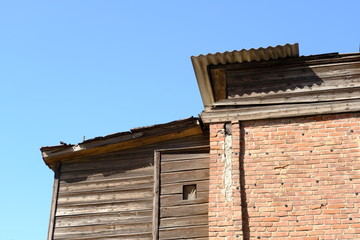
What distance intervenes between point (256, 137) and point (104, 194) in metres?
3.08

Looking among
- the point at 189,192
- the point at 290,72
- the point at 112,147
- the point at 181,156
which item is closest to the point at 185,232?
the point at 189,192

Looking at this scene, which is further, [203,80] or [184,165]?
[203,80]

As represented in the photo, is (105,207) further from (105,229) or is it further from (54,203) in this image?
(54,203)

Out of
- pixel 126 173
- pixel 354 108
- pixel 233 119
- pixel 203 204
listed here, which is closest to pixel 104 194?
pixel 126 173

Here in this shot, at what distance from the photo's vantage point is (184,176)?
363 inches

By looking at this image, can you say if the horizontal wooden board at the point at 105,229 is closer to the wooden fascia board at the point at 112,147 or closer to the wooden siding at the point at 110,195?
the wooden siding at the point at 110,195

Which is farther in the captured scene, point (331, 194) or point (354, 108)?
point (354, 108)

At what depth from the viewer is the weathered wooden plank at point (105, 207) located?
9.19m

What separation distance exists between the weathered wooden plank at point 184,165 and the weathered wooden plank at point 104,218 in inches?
35.0

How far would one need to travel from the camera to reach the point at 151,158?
31.4 feet

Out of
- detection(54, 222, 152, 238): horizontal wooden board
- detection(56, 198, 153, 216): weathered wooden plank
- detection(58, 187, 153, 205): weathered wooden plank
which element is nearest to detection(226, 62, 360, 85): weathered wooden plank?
detection(58, 187, 153, 205): weathered wooden plank

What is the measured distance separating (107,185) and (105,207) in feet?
1.44

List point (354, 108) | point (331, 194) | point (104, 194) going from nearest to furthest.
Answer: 1. point (331, 194)
2. point (354, 108)
3. point (104, 194)

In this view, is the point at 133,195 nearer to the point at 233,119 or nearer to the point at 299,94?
the point at 233,119
